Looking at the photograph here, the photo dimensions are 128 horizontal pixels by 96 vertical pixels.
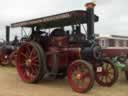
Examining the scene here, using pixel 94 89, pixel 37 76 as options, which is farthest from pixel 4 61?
pixel 94 89

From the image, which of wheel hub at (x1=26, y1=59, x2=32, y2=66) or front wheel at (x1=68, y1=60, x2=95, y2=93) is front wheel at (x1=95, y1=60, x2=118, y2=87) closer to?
front wheel at (x1=68, y1=60, x2=95, y2=93)

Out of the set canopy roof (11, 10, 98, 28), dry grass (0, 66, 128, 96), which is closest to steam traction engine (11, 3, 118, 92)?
canopy roof (11, 10, 98, 28)

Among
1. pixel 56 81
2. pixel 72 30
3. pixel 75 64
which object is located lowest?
pixel 56 81

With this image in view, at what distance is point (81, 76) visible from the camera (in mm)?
6344

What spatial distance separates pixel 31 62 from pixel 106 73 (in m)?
2.17

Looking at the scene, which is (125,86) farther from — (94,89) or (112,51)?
(112,51)

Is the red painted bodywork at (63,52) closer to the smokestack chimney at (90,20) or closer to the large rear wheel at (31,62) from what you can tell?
the large rear wheel at (31,62)

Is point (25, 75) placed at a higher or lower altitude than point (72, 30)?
lower

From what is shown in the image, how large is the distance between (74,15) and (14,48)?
7.32 meters

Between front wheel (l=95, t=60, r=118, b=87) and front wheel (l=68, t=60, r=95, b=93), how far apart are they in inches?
27.8

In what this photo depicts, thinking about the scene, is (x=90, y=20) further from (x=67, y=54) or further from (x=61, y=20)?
(x=67, y=54)

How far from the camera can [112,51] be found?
417 inches

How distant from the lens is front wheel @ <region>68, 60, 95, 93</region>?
6.14m

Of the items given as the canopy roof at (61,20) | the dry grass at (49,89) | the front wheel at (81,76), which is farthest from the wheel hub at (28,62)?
the front wheel at (81,76)
